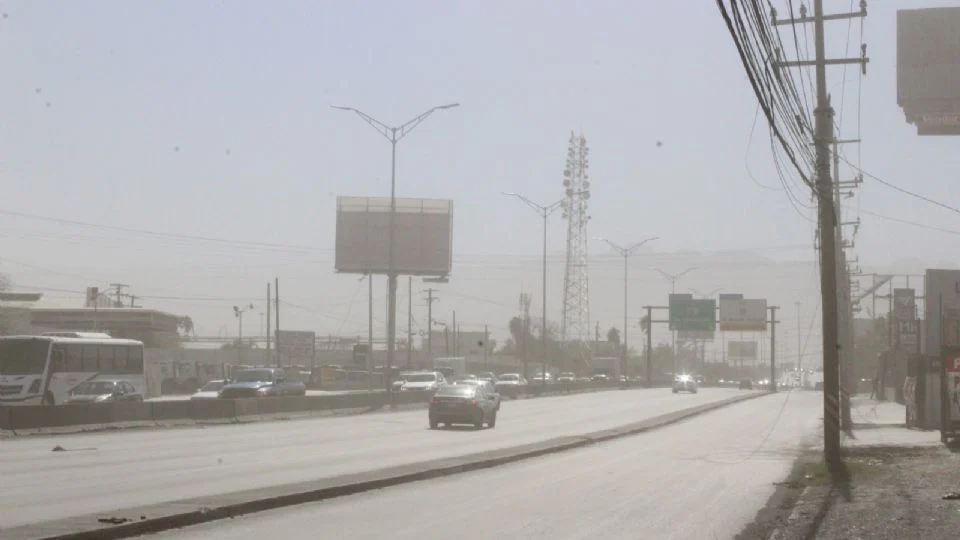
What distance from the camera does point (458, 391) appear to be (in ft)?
141

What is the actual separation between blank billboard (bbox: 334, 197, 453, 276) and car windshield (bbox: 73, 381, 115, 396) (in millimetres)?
43949

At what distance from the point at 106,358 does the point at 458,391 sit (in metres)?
15.9

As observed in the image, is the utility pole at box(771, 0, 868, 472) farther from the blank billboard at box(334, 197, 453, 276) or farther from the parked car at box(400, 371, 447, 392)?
the blank billboard at box(334, 197, 453, 276)

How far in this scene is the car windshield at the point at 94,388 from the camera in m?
45.8

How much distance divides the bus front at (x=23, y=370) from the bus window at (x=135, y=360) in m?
6.67

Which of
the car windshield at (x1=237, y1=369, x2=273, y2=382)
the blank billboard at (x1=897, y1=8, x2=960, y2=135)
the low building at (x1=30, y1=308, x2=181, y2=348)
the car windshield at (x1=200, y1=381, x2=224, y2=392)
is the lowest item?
the car windshield at (x1=200, y1=381, x2=224, y2=392)

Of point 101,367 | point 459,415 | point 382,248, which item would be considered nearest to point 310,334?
point 382,248

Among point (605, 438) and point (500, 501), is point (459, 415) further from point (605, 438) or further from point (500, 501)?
point (500, 501)

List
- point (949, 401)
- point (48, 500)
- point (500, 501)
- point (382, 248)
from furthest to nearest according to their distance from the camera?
point (382, 248)
point (949, 401)
point (500, 501)
point (48, 500)

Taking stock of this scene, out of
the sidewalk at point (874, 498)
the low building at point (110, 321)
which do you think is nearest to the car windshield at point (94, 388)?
the sidewalk at point (874, 498)

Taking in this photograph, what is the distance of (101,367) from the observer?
5016 cm

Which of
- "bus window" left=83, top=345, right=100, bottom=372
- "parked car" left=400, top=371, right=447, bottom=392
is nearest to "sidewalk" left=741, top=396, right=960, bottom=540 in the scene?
"bus window" left=83, top=345, right=100, bottom=372

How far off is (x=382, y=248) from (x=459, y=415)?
48454 mm

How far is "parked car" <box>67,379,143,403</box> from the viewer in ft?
150
